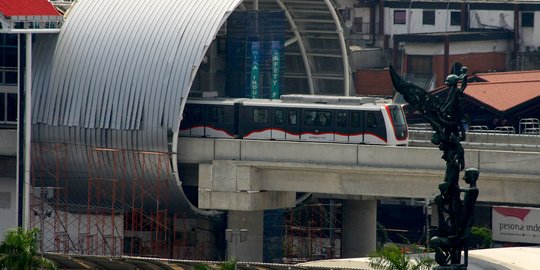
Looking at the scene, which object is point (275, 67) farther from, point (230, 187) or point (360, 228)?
point (230, 187)

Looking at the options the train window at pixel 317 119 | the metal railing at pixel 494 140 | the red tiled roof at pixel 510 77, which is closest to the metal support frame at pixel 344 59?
the metal railing at pixel 494 140

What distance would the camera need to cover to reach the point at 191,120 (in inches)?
3750

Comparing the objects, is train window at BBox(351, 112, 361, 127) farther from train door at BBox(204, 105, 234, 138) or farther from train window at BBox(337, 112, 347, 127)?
train door at BBox(204, 105, 234, 138)

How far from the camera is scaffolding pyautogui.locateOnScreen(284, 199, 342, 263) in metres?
105

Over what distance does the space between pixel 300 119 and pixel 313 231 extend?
53.5ft

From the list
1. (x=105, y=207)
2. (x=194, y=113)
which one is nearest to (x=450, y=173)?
(x=194, y=113)

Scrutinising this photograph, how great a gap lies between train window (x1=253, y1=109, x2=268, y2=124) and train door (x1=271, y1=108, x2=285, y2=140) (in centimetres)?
36

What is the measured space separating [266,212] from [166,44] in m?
9.40

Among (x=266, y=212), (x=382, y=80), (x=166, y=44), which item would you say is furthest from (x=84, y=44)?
(x=382, y=80)

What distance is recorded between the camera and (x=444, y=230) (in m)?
51.7

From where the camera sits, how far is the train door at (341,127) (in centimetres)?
9225

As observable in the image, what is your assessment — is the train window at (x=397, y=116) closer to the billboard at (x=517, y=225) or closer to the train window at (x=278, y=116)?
the train window at (x=278, y=116)

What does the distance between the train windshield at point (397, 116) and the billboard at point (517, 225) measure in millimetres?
14175

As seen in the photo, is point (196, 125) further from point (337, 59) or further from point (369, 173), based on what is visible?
point (337, 59)
